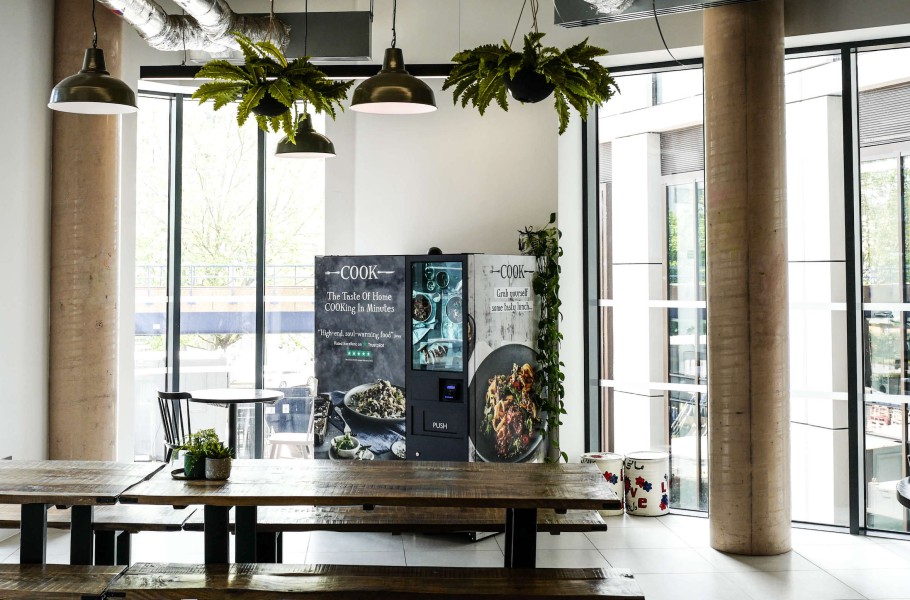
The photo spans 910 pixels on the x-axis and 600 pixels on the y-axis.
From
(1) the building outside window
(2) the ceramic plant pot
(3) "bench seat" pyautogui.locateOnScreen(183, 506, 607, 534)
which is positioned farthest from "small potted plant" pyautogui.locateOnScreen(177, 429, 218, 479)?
(1) the building outside window

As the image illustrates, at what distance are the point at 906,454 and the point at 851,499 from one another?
478 mm

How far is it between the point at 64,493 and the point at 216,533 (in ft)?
2.07

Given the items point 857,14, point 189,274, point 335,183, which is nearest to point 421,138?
point 335,183

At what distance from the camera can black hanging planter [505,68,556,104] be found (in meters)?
3.03

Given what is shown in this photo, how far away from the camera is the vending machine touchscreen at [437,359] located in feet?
18.3

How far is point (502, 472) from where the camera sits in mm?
3824

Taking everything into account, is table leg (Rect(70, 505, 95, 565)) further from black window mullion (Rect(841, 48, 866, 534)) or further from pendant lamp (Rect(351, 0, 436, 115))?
black window mullion (Rect(841, 48, 866, 534))

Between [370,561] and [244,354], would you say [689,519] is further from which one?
[244,354]

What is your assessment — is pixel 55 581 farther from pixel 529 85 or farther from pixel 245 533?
pixel 529 85

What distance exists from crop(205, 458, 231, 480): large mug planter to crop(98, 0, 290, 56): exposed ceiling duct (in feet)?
9.95

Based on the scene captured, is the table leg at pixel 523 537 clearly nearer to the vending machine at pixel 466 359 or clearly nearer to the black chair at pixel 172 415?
the vending machine at pixel 466 359

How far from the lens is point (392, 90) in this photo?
11.2 feet

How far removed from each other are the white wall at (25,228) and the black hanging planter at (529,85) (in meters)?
3.81

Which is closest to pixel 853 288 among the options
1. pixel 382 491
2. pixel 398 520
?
pixel 398 520
